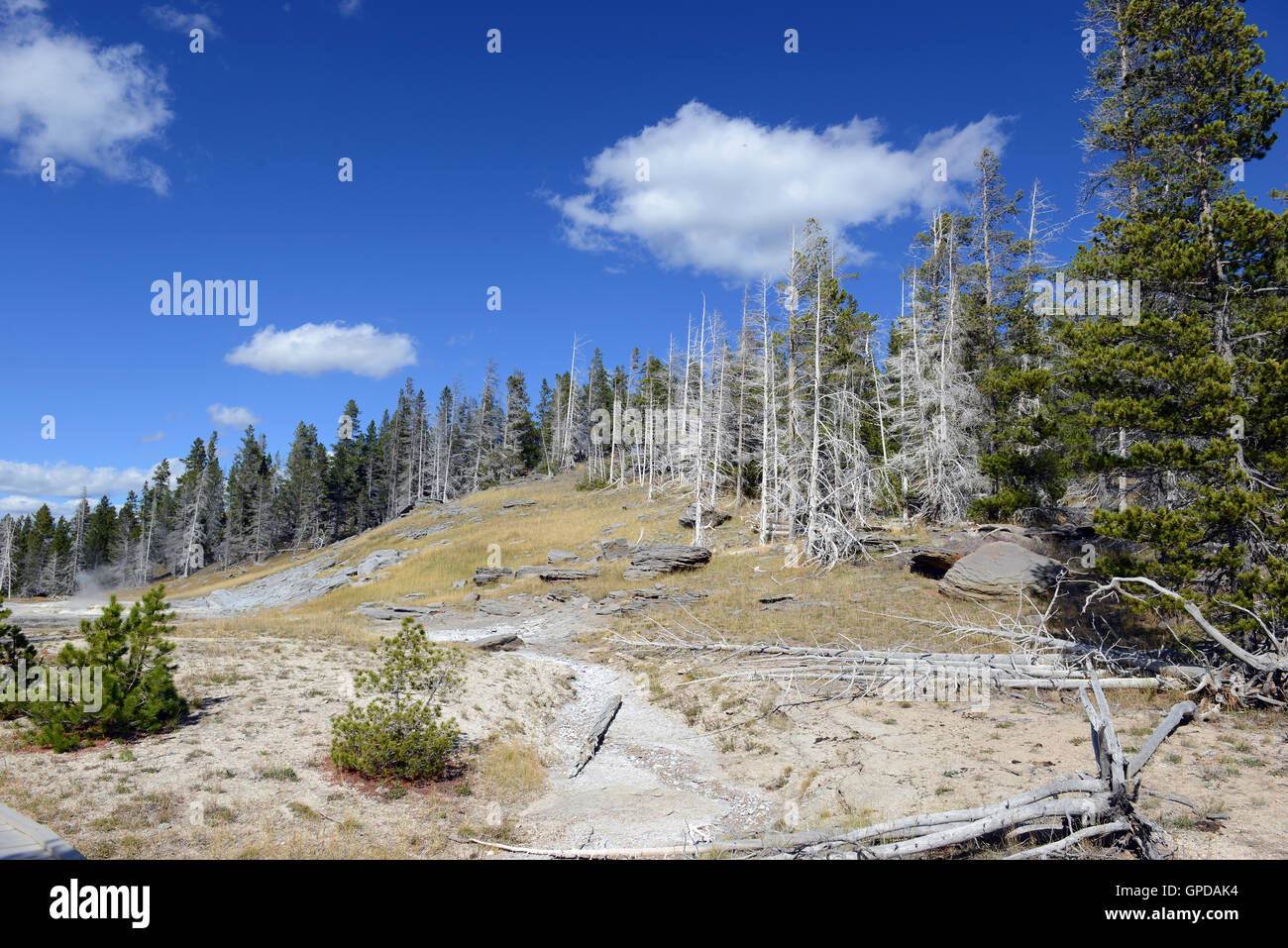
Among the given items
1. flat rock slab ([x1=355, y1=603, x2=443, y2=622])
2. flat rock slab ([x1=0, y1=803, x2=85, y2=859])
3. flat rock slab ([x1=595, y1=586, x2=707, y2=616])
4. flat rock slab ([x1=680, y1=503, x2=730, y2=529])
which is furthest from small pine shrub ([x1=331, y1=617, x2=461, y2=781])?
flat rock slab ([x1=680, y1=503, x2=730, y2=529])

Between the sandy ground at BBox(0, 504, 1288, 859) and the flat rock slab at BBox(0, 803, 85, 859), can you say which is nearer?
the flat rock slab at BBox(0, 803, 85, 859)

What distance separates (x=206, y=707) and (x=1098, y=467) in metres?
18.7

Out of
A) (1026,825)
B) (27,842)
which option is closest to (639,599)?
(1026,825)

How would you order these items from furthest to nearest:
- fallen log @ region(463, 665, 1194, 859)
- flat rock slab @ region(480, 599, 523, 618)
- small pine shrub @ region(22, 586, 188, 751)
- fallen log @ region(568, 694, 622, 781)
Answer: flat rock slab @ region(480, 599, 523, 618) → fallen log @ region(568, 694, 622, 781) → small pine shrub @ region(22, 586, 188, 751) → fallen log @ region(463, 665, 1194, 859)

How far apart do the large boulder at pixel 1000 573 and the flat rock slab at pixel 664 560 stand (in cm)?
1241

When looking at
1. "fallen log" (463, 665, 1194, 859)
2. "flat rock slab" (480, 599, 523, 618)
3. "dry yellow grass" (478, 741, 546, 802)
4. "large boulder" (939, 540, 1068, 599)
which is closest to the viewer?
"fallen log" (463, 665, 1194, 859)

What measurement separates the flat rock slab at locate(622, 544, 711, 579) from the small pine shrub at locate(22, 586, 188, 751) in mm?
21261

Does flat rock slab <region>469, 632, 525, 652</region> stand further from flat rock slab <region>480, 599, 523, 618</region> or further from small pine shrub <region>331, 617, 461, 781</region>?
small pine shrub <region>331, 617, 461, 781</region>

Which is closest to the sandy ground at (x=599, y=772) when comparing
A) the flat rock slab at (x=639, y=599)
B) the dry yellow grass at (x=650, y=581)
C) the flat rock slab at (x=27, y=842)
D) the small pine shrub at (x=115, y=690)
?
the small pine shrub at (x=115, y=690)

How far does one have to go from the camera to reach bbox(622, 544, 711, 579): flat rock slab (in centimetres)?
2950

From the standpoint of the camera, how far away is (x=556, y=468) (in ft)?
281
